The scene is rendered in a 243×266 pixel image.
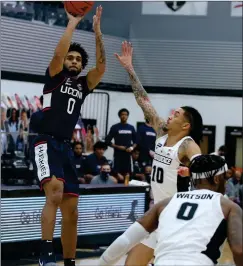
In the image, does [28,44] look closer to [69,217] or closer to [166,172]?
[69,217]

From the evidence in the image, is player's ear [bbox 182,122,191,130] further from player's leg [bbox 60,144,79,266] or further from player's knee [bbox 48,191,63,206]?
player's knee [bbox 48,191,63,206]

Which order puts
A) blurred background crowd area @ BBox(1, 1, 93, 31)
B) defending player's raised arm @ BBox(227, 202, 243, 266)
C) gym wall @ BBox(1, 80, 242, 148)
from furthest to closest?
gym wall @ BBox(1, 80, 242, 148) < blurred background crowd area @ BBox(1, 1, 93, 31) < defending player's raised arm @ BBox(227, 202, 243, 266)

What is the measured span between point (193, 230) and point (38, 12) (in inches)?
657

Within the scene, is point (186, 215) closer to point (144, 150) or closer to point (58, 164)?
point (58, 164)

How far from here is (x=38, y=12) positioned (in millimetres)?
20484

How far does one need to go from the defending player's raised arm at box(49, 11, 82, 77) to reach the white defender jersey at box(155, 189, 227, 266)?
2.69 meters

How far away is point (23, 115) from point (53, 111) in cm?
1090

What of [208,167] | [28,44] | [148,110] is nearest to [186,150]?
[148,110]

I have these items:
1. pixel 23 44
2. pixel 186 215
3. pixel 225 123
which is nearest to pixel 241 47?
pixel 225 123

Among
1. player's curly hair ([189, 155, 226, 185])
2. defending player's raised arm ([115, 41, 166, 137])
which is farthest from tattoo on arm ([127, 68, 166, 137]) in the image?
player's curly hair ([189, 155, 226, 185])

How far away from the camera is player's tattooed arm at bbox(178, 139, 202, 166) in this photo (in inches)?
263

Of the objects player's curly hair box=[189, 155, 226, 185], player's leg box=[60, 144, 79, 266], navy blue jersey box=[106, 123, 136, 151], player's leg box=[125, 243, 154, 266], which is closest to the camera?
player's curly hair box=[189, 155, 226, 185]

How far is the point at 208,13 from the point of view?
2305 cm

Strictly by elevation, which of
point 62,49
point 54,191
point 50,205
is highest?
point 62,49
